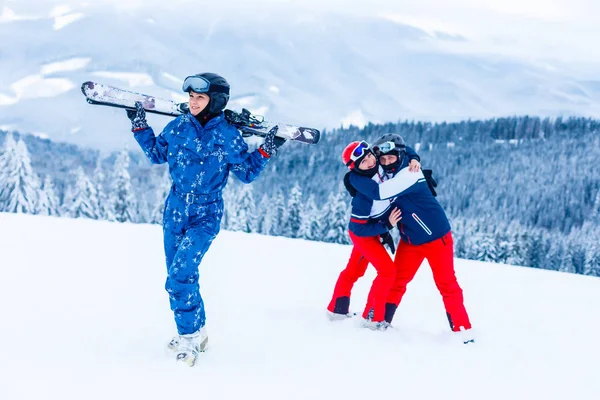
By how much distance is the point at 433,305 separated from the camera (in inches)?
274

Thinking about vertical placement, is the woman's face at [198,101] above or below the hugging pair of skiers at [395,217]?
above

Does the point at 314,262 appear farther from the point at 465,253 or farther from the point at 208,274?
the point at 465,253

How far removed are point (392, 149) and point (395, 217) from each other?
0.73m

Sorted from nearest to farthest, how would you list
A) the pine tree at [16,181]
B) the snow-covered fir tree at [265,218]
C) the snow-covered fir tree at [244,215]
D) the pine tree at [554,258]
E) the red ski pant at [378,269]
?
the red ski pant at [378,269] < the pine tree at [16,181] < the snow-covered fir tree at [244,215] < the snow-covered fir tree at [265,218] < the pine tree at [554,258]

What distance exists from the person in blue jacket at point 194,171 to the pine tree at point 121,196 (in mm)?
33303

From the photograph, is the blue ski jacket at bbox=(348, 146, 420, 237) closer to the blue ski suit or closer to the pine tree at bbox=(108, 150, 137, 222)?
the blue ski suit

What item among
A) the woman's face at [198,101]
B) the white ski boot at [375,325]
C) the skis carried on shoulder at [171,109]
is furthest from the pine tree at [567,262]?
the woman's face at [198,101]

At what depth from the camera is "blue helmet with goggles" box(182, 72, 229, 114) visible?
4250 mm

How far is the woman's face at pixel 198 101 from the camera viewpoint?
4309 mm

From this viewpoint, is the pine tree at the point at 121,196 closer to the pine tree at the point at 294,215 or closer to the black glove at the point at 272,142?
the pine tree at the point at 294,215

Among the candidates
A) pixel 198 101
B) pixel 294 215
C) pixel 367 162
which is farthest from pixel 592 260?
pixel 198 101

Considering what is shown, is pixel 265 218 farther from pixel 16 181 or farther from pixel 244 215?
pixel 16 181

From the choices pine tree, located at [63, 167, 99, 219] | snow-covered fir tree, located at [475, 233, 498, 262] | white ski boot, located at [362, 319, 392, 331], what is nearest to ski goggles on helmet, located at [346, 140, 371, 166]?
white ski boot, located at [362, 319, 392, 331]

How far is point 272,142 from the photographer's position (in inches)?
177
